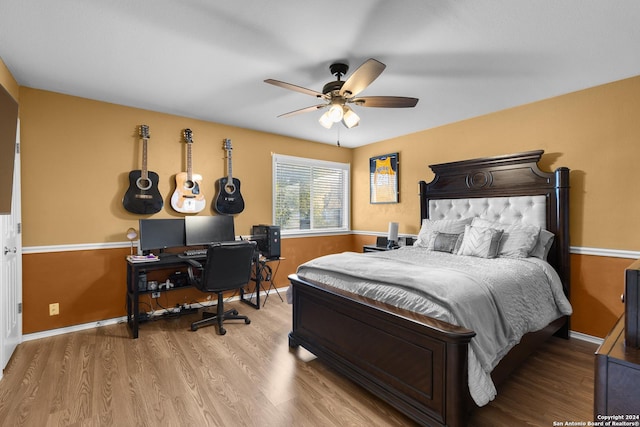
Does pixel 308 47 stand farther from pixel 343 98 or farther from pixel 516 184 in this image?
pixel 516 184

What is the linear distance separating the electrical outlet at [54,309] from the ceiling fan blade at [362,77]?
3452 millimetres

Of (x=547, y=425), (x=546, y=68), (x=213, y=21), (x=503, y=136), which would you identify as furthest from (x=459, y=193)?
(x=213, y=21)

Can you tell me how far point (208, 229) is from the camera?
12.5ft

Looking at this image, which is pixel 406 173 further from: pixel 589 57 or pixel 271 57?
pixel 271 57

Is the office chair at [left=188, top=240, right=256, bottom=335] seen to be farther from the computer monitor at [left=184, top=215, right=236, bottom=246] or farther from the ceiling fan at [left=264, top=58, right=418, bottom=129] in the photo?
the ceiling fan at [left=264, top=58, right=418, bottom=129]

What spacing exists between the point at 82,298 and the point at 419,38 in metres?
3.97

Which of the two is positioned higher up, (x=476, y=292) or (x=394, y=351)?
(x=476, y=292)

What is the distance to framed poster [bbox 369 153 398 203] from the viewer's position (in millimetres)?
4777

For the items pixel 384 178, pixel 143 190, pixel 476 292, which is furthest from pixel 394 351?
pixel 384 178

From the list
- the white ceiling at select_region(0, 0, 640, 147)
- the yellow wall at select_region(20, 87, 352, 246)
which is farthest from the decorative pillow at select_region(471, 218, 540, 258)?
the yellow wall at select_region(20, 87, 352, 246)

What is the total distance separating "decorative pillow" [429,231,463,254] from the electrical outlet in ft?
13.1

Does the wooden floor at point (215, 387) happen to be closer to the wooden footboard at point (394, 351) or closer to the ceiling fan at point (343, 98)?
the wooden footboard at point (394, 351)

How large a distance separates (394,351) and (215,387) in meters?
1.31

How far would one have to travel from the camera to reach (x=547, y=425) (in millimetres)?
1780
